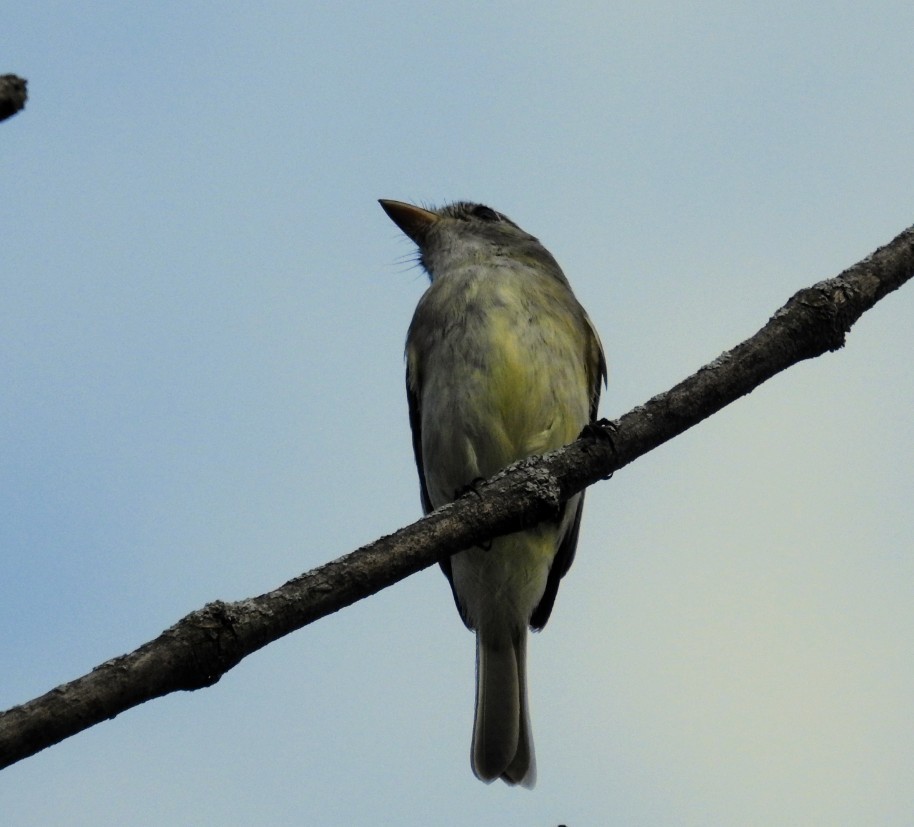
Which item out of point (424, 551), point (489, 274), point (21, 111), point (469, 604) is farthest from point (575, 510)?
point (21, 111)

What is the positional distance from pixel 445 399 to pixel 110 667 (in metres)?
4.59

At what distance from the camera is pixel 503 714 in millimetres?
8047

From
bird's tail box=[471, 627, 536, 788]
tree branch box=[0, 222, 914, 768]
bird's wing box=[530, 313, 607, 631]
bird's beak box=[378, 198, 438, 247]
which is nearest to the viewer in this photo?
tree branch box=[0, 222, 914, 768]

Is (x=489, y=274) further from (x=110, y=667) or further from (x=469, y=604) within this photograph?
(x=110, y=667)

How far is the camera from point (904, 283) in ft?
16.0

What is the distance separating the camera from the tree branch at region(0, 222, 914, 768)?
3094 millimetres

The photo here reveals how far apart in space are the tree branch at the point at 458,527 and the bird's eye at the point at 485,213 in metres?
5.44

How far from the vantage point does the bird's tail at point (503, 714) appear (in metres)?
7.86

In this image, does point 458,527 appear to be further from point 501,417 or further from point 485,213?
point 485,213

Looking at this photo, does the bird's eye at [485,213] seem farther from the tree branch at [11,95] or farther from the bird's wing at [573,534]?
the tree branch at [11,95]

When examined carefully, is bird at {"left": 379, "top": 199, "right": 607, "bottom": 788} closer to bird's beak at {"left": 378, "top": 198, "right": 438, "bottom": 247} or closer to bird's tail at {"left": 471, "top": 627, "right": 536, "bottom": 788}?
bird's tail at {"left": 471, "top": 627, "right": 536, "bottom": 788}

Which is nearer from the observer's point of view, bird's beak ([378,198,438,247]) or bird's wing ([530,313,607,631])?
bird's wing ([530,313,607,631])

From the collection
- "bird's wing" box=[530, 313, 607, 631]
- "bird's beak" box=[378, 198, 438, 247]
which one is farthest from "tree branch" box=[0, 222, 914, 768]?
"bird's beak" box=[378, 198, 438, 247]

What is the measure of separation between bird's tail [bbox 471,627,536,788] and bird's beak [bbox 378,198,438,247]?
10.9 feet
